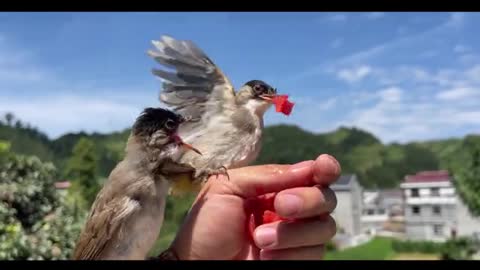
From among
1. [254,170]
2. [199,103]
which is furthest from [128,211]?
[199,103]

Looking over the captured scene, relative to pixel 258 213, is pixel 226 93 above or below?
above

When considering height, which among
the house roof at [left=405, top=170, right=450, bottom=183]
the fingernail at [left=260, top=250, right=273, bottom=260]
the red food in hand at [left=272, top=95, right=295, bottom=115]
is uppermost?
the house roof at [left=405, top=170, right=450, bottom=183]

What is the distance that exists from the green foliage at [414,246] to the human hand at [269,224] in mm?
19570

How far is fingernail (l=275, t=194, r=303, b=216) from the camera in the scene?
1.16 meters

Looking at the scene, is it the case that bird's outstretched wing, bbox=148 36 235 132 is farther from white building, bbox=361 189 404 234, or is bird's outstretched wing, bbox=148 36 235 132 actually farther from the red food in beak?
white building, bbox=361 189 404 234

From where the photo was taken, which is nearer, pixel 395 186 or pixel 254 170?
pixel 254 170

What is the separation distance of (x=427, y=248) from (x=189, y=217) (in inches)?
804

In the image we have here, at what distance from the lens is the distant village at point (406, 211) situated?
21.7m

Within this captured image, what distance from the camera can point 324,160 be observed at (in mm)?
1146

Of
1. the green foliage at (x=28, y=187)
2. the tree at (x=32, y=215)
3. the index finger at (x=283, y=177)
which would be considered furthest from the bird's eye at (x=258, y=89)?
the green foliage at (x=28, y=187)

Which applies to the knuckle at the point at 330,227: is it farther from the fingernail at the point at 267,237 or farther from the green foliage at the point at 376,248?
the green foliage at the point at 376,248

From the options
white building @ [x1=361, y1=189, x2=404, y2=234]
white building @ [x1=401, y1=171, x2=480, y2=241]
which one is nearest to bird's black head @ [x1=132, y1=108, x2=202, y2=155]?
white building @ [x1=401, y1=171, x2=480, y2=241]
